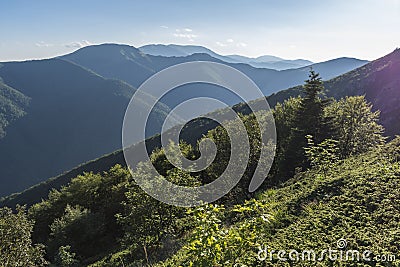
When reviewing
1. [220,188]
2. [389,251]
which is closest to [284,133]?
[220,188]

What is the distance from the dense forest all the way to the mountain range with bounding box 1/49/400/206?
27.8m

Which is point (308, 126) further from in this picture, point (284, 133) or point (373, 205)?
point (373, 205)

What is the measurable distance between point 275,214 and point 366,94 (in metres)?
80.0

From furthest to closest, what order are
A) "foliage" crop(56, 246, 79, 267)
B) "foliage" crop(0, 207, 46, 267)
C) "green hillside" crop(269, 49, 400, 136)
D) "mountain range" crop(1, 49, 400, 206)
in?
1. "mountain range" crop(1, 49, 400, 206)
2. "green hillside" crop(269, 49, 400, 136)
3. "foliage" crop(56, 246, 79, 267)
4. "foliage" crop(0, 207, 46, 267)

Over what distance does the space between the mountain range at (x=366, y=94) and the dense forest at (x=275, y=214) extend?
2784 centimetres

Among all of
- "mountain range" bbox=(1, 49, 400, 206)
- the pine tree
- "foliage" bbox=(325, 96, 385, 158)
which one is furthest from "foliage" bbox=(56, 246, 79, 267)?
"mountain range" bbox=(1, 49, 400, 206)

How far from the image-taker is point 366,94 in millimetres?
76750

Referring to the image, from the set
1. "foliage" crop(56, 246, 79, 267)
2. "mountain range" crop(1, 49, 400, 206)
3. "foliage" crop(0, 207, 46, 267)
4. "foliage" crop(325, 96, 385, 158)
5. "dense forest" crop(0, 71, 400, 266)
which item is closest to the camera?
"dense forest" crop(0, 71, 400, 266)

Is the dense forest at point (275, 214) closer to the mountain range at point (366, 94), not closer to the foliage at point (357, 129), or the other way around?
the foliage at point (357, 129)

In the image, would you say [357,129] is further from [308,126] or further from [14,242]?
[14,242]

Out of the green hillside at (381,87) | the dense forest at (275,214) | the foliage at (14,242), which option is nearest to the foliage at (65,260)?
the dense forest at (275,214)

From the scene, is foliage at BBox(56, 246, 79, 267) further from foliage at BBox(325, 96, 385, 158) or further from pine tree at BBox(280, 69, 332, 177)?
foliage at BBox(325, 96, 385, 158)

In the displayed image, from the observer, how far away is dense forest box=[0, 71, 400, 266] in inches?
257

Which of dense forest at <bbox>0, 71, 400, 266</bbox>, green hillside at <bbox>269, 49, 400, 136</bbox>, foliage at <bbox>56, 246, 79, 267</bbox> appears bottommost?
foliage at <bbox>56, 246, 79, 267</bbox>
